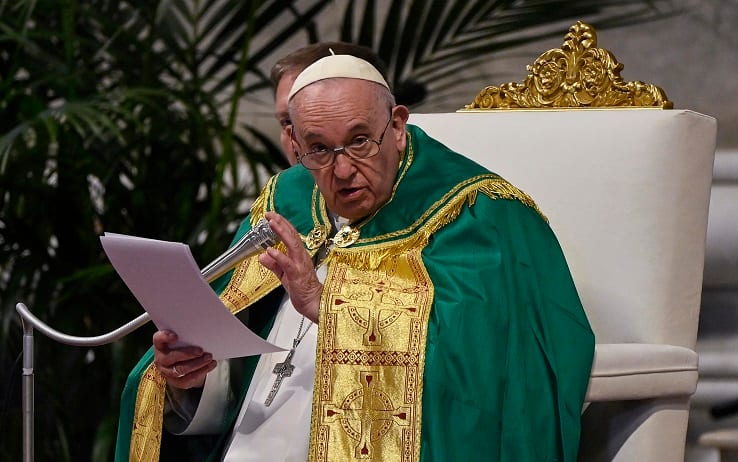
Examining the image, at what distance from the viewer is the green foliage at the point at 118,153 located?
3965 millimetres

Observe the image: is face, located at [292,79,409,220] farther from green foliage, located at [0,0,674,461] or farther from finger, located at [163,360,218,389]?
green foliage, located at [0,0,674,461]

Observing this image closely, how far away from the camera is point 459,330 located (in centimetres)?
229

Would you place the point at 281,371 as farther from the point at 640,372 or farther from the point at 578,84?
the point at 578,84

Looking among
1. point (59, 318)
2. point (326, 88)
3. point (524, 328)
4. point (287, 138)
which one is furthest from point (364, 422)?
point (59, 318)

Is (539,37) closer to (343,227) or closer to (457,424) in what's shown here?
(343,227)

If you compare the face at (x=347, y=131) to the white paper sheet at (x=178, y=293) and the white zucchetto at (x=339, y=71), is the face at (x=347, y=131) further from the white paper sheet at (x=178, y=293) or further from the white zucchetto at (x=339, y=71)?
the white paper sheet at (x=178, y=293)

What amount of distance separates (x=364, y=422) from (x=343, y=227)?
471 millimetres

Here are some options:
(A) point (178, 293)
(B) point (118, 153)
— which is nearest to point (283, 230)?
(A) point (178, 293)

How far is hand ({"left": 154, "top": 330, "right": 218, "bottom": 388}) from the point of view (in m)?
2.30

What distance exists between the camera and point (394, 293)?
7.64ft

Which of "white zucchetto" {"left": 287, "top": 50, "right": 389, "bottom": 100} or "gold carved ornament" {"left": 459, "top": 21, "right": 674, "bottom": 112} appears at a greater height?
"gold carved ornament" {"left": 459, "top": 21, "right": 674, "bottom": 112}

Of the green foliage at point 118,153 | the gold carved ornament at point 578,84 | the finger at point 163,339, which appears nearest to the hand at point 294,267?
the finger at point 163,339

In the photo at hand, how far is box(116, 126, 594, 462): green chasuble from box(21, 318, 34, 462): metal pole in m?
0.55

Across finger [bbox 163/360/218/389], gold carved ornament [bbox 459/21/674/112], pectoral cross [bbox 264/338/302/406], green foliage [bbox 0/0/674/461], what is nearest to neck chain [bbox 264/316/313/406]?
pectoral cross [bbox 264/338/302/406]
